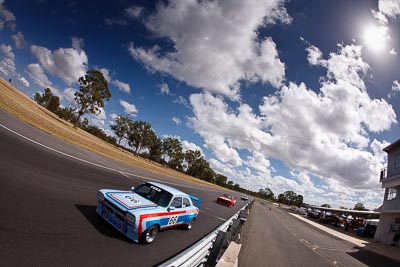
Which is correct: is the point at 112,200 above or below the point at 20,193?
above

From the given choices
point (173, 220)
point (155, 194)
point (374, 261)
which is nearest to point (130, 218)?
point (155, 194)

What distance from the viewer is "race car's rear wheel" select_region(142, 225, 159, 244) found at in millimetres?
6359

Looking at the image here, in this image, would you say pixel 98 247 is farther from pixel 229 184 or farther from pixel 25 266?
pixel 229 184

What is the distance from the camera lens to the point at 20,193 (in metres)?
6.40

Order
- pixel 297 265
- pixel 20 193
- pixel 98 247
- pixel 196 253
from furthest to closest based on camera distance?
pixel 297 265, pixel 20 193, pixel 98 247, pixel 196 253

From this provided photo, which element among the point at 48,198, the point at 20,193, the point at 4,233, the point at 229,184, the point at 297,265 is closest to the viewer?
the point at 4,233

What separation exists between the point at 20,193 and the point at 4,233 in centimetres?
234

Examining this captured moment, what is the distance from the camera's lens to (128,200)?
266 inches

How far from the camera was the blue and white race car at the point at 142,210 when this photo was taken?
20.1ft

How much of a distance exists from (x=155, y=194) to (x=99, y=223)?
180cm

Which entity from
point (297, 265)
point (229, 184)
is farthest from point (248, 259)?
point (229, 184)

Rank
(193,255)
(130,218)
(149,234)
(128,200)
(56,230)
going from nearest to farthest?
1. (193,255)
2. (56,230)
3. (130,218)
4. (149,234)
5. (128,200)

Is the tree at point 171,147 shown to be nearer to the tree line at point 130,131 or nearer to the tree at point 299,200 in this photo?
the tree line at point 130,131

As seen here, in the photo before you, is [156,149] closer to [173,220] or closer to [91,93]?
[91,93]
